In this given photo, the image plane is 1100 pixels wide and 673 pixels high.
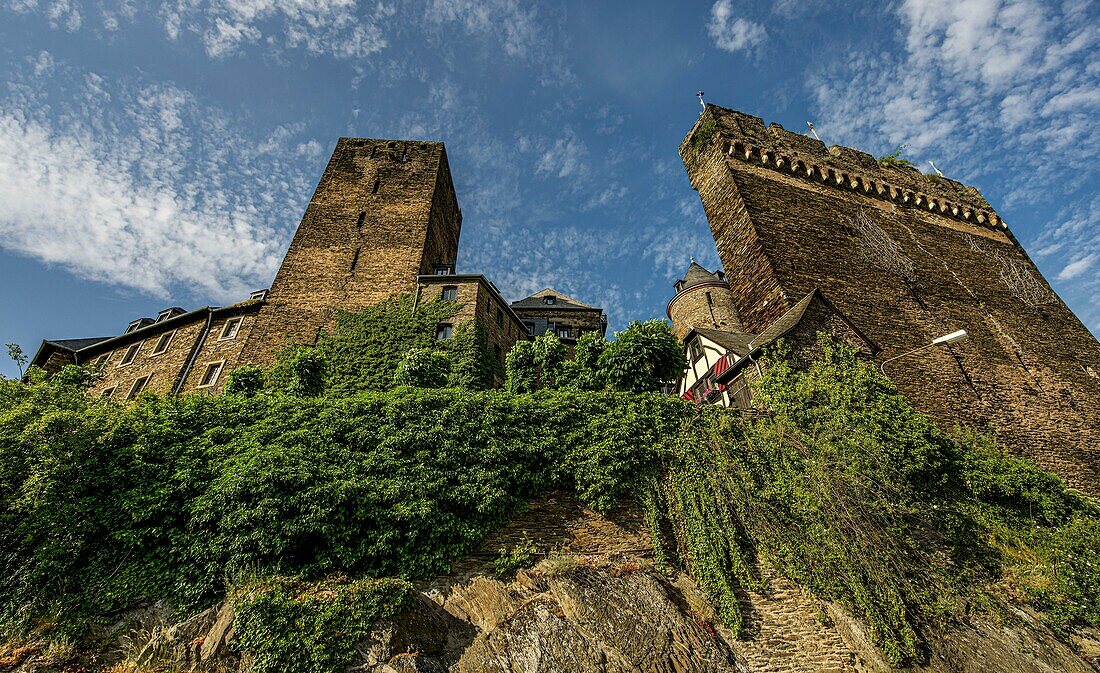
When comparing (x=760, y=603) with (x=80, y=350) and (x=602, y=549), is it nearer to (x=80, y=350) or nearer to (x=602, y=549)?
(x=602, y=549)

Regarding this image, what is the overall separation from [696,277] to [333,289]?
861 inches

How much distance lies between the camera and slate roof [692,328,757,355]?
14234mm

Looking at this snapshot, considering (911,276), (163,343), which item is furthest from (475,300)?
(911,276)

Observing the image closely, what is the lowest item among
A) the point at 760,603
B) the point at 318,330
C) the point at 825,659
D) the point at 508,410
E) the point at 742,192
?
the point at 825,659

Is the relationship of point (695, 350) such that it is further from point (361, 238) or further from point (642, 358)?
point (361, 238)

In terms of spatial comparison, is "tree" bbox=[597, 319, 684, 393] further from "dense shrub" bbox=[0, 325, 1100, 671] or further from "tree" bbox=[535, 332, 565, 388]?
"dense shrub" bbox=[0, 325, 1100, 671]

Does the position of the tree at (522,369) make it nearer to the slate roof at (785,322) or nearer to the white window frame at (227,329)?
the slate roof at (785,322)

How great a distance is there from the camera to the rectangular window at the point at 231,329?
68.0 feet

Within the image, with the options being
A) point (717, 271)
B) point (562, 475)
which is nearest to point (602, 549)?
point (562, 475)

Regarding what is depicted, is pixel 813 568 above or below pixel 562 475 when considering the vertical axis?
below

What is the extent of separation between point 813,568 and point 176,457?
1174 centimetres

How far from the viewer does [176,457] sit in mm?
9070

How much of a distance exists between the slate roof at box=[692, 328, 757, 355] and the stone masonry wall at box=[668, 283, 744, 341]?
10.1 m

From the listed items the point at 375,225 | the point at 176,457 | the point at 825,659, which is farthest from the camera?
the point at 375,225
